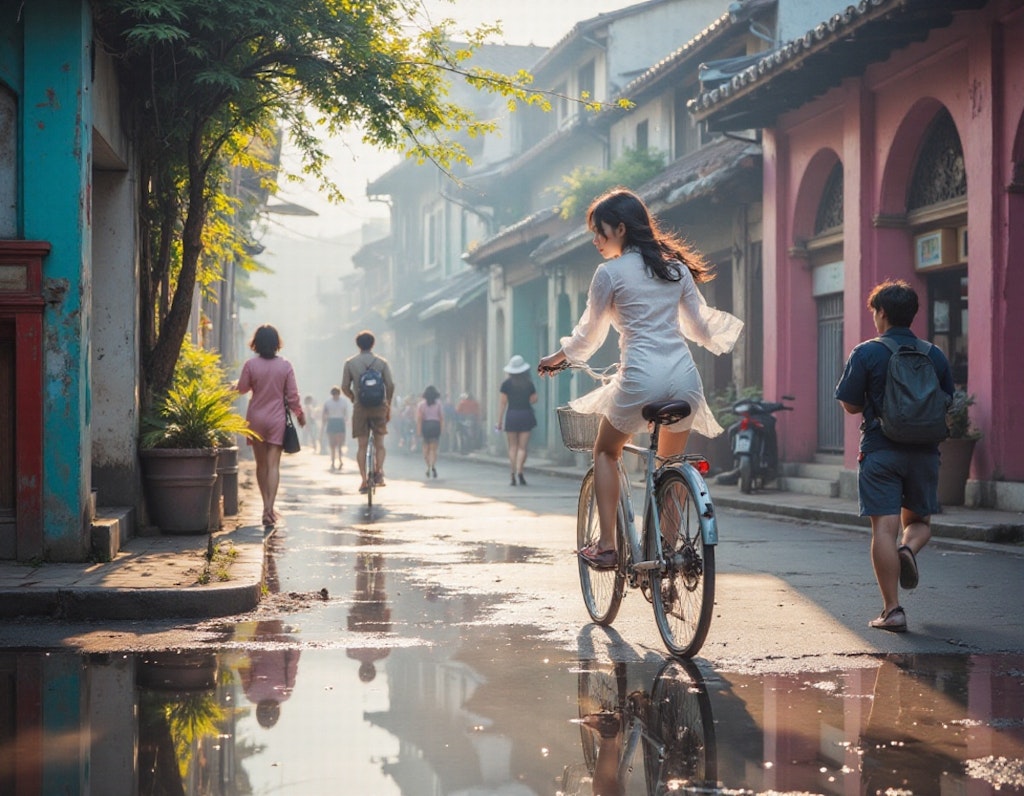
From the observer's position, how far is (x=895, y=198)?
15492 mm

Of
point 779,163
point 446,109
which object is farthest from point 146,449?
point 779,163

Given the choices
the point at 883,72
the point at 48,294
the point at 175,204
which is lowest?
the point at 48,294

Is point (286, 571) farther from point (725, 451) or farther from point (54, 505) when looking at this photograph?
point (725, 451)

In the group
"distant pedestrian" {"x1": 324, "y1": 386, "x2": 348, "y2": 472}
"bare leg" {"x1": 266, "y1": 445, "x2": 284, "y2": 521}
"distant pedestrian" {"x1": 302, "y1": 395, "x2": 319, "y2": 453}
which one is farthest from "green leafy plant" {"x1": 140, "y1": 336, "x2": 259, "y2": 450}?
"distant pedestrian" {"x1": 302, "y1": 395, "x2": 319, "y2": 453}

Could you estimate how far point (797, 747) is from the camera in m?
4.00

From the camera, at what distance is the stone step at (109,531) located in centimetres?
823

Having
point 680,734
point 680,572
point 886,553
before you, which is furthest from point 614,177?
point 680,734

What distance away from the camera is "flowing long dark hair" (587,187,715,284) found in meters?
5.89

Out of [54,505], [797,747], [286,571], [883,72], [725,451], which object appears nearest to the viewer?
[797,747]

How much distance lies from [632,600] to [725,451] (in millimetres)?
12130

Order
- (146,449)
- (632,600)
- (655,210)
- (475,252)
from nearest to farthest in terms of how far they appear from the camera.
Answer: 1. (632,600)
2. (146,449)
3. (655,210)
4. (475,252)

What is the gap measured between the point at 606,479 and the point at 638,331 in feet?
2.34

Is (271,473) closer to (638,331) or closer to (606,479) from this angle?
(606,479)

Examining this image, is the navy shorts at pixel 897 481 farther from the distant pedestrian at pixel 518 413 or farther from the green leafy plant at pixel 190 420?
the distant pedestrian at pixel 518 413
